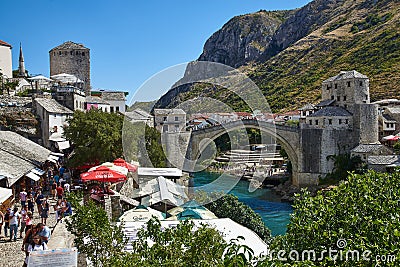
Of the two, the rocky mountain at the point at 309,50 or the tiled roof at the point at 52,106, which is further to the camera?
the rocky mountain at the point at 309,50

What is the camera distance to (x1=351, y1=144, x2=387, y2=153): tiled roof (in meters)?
29.7

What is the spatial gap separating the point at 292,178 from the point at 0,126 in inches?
912

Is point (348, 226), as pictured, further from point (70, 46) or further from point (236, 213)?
point (70, 46)

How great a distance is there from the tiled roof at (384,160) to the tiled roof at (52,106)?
66.4ft

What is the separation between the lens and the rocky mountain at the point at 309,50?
195 feet

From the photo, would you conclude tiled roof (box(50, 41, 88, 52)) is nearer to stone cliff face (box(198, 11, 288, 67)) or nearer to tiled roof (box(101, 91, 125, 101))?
tiled roof (box(101, 91, 125, 101))

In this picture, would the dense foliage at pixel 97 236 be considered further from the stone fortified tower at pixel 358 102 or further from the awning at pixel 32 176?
the stone fortified tower at pixel 358 102

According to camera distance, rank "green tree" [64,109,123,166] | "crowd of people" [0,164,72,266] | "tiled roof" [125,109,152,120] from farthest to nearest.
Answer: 1. "tiled roof" [125,109,152,120]
2. "green tree" [64,109,123,166]
3. "crowd of people" [0,164,72,266]

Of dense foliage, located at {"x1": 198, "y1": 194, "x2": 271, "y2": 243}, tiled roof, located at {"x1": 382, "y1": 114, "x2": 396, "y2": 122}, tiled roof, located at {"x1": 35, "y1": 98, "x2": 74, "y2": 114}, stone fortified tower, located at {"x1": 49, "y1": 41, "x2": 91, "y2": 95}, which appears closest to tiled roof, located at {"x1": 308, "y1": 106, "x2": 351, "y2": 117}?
tiled roof, located at {"x1": 382, "y1": 114, "x2": 396, "y2": 122}

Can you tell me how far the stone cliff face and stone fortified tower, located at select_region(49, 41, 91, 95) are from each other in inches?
3079

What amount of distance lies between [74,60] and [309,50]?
5776 cm

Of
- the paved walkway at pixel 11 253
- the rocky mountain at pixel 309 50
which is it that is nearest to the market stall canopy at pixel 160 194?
the paved walkway at pixel 11 253

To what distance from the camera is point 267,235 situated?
663 inches

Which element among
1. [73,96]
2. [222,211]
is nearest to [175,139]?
[73,96]
